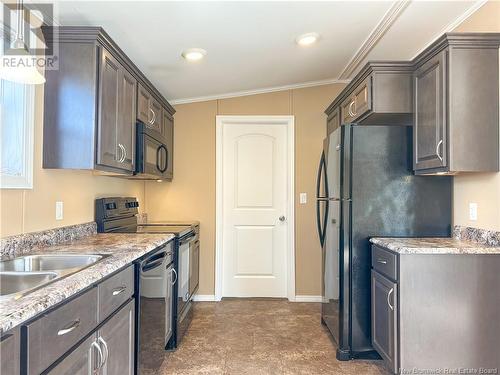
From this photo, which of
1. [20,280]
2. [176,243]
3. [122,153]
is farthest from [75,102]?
[176,243]

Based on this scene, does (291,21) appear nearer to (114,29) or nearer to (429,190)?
(114,29)

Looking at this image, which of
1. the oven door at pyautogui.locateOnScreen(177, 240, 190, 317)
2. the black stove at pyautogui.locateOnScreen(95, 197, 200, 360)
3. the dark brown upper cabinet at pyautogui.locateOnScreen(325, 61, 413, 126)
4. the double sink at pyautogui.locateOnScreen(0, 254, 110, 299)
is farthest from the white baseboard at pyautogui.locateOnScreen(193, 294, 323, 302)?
the double sink at pyautogui.locateOnScreen(0, 254, 110, 299)

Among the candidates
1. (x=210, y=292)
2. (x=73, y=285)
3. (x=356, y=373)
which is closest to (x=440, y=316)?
(x=356, y=373)

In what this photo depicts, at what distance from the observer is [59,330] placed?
1018 millimetres

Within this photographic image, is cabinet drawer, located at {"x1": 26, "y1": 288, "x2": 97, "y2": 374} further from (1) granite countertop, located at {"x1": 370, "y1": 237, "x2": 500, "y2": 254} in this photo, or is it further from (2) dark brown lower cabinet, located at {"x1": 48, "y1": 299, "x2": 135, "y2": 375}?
(1) granite countertop, located at {"x1": 370, "y1": 237, "x2": 500, "y2": 254}

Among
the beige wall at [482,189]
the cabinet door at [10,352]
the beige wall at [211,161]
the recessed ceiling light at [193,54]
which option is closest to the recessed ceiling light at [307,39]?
the recessed ceiling light at [193,54]

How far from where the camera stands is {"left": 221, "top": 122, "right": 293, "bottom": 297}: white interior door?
370 cm

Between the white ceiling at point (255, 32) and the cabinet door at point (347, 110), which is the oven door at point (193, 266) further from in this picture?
the cabinet door at point (347, 110)

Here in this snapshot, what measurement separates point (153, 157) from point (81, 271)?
164 cm

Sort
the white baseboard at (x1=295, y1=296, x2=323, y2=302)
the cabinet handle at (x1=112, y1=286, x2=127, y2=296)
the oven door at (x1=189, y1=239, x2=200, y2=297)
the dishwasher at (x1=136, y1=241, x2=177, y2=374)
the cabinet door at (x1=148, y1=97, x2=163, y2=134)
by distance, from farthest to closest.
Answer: the white baseboard at (x1=295, y1=296, x2=323, y2=302) < the oven door at (x1=189, y1=239, x2=200, y2=297) < the cabinet door at (x1=148, y1=97, x2=163, y2=134) < the dishwasher at (x1=136, y1=241, x2=177, y2=374) < the cabinet handle at (x1=112, y1=286, x2=127, y2=296)

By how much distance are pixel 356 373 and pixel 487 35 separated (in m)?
2.31

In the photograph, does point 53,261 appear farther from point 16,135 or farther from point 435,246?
point 435,246

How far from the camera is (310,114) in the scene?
368 centimetres

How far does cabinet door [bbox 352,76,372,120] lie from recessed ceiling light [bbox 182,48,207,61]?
1.27m
